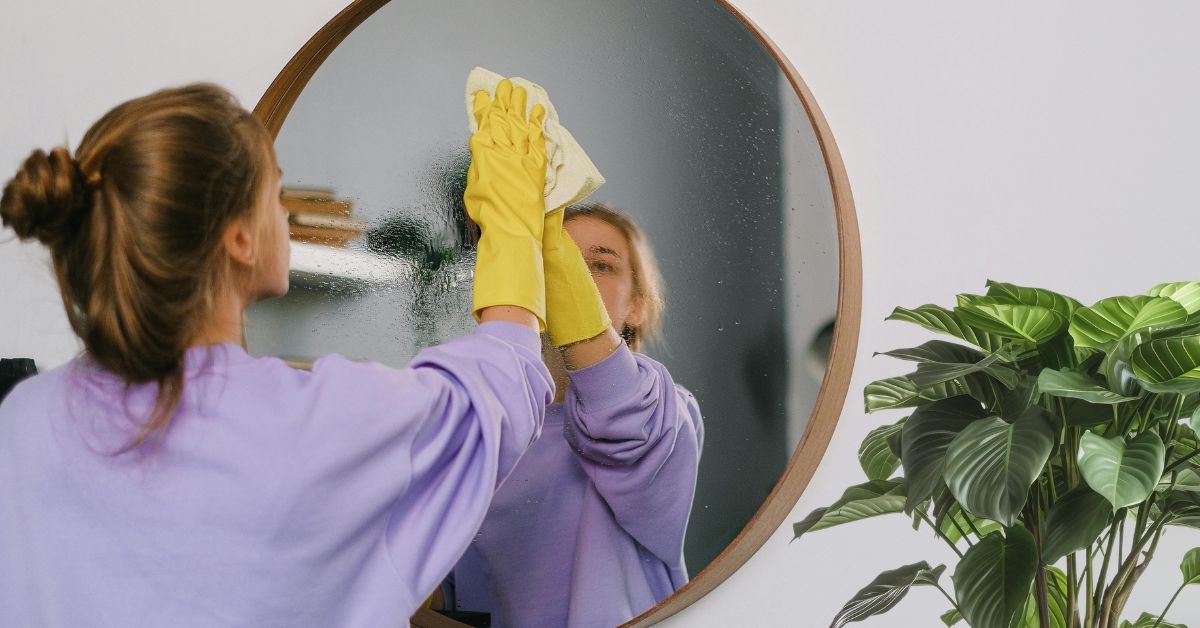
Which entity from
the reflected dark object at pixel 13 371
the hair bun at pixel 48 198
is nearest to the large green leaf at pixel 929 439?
the hair bun at pixel 48 198

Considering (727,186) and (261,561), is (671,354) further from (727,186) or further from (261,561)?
(261,561)

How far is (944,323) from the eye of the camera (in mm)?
810

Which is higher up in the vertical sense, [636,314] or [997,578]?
[636,314]

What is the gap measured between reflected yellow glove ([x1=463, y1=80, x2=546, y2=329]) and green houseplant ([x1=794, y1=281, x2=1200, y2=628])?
34 cm

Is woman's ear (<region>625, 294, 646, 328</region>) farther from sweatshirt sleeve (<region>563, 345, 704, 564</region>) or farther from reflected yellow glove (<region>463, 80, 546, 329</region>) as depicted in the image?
reflected yellow glove (<region>463, 80, 546, 329</region>)

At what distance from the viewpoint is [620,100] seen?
4.09ft

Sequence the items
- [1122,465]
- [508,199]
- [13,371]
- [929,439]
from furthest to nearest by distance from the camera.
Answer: [13,371] < [508,199] < [929,439] < [1122,465]

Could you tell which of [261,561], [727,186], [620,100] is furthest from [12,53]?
[261,561]

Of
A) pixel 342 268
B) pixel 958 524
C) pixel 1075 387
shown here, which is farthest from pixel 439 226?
pixel 1075 387

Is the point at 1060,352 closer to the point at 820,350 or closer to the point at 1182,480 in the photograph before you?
the point at 1182,480

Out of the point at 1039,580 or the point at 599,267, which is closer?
the point at 1039,580

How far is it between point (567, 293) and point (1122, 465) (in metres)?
0.58

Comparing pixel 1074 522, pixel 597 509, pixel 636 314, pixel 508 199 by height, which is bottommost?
pixel 597 509

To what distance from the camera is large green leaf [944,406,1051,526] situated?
688mm
